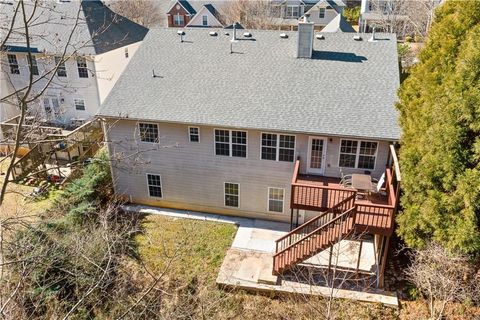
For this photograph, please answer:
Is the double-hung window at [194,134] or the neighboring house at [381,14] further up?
the neighboring house at [381,14]

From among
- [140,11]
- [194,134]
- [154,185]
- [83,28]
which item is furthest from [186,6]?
[194,134]

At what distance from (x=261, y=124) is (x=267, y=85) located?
2.46m

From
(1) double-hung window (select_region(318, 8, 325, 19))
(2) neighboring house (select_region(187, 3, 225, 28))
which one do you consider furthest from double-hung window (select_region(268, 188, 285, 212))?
(1) double-hung window (select_region(318, 8, 325, 19))

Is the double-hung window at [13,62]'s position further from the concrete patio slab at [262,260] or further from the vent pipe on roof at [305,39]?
the vent pipe on roof at [305,39]

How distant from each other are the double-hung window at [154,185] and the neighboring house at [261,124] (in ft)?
0.27

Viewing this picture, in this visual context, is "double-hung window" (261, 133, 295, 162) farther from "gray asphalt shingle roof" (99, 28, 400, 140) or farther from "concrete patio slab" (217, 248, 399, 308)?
"concrete patio slab" (217, 248, 399, 308)

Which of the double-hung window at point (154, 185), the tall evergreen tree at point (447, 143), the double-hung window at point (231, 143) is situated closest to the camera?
the tall evergreen tree at point (447, 143)

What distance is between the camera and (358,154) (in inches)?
582

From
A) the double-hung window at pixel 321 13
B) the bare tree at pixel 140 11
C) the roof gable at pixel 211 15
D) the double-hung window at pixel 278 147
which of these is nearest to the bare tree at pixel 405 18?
the double-hung window at pixel 321 13

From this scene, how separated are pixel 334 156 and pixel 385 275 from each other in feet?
16.0

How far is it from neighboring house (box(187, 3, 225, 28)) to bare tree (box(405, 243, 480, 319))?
150 ft

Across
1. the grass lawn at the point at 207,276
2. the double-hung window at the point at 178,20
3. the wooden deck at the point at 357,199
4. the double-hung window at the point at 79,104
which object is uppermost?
the double-hung window at the point at 178,20

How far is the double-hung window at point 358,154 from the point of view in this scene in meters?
14.6

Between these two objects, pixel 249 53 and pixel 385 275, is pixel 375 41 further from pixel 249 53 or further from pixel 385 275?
pixel 385 275
